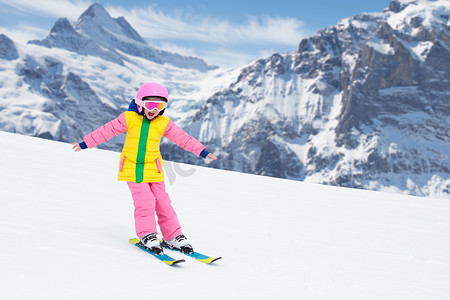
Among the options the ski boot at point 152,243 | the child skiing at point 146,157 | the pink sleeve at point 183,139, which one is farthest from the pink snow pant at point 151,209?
the pink sleeve at point 183,139

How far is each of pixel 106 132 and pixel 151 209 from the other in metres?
1.15

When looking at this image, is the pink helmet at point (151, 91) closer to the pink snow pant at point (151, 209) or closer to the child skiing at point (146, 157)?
the child skiing at point (146, 157)

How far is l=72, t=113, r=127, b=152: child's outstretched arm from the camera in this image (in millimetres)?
4930

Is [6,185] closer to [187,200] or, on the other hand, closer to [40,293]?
[187,200]

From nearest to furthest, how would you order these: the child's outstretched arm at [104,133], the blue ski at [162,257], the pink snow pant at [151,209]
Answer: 1. the blue ski at [162,257]
2. the pink snow pant at [151,209]
3. the child's outstretched arm at [104,133]

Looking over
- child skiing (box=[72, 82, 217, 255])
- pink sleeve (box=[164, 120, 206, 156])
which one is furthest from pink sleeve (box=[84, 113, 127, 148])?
pink sleeve (box=[164, 120, 206, 156])

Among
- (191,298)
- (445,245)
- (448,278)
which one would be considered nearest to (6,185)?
(191,298)

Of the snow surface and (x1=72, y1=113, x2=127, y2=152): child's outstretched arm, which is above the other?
(x1=72, y1=113, x2=127, y2=152): child's outstretched arm

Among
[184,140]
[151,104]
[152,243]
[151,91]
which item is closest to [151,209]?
[152,243]

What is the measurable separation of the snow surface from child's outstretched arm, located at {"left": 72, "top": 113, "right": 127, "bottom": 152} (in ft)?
3.32

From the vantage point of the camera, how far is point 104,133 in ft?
16.6

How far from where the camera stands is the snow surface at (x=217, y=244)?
3.51 m

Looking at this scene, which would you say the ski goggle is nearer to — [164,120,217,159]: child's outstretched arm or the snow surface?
[164,120,217,159]: child's outstretched arm

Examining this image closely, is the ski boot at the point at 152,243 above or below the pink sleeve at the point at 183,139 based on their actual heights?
below
